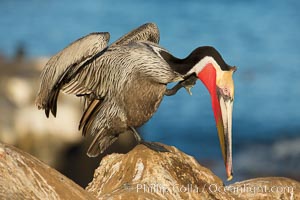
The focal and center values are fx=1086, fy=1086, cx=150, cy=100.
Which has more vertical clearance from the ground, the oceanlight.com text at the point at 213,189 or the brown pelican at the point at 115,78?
the brown pelican at the point at 115,78

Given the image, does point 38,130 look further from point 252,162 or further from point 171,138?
point 171,138

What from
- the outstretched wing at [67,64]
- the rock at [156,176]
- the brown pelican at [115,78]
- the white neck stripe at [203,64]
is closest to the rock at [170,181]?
the rock at [156,176]

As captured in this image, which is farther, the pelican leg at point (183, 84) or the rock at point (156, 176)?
the pelican leg at point (183, 84)

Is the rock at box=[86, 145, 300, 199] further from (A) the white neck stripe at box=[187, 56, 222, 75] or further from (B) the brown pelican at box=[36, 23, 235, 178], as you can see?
(A) the white neck stripe at box=[187, 56, 222, 75]

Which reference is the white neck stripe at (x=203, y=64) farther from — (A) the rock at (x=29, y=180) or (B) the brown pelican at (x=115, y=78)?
(A) the rock at (x=29, y=180)

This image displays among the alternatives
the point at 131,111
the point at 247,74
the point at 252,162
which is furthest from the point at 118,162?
the point at 247,74

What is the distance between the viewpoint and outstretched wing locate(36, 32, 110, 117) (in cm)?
1048

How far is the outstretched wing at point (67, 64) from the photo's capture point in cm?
1048

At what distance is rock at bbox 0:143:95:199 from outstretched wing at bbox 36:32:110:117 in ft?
9.13

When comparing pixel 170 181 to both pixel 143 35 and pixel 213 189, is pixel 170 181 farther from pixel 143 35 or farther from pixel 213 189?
pixel 143 35

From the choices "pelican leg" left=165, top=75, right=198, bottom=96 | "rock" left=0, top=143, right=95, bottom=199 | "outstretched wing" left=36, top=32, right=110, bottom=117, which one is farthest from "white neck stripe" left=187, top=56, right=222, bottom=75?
"rock" left=0, top=143, right=95, bottom=199

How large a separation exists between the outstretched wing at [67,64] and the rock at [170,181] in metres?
1.20

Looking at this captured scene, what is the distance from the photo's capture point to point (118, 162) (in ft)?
31.3

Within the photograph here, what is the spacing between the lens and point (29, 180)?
7.58m
